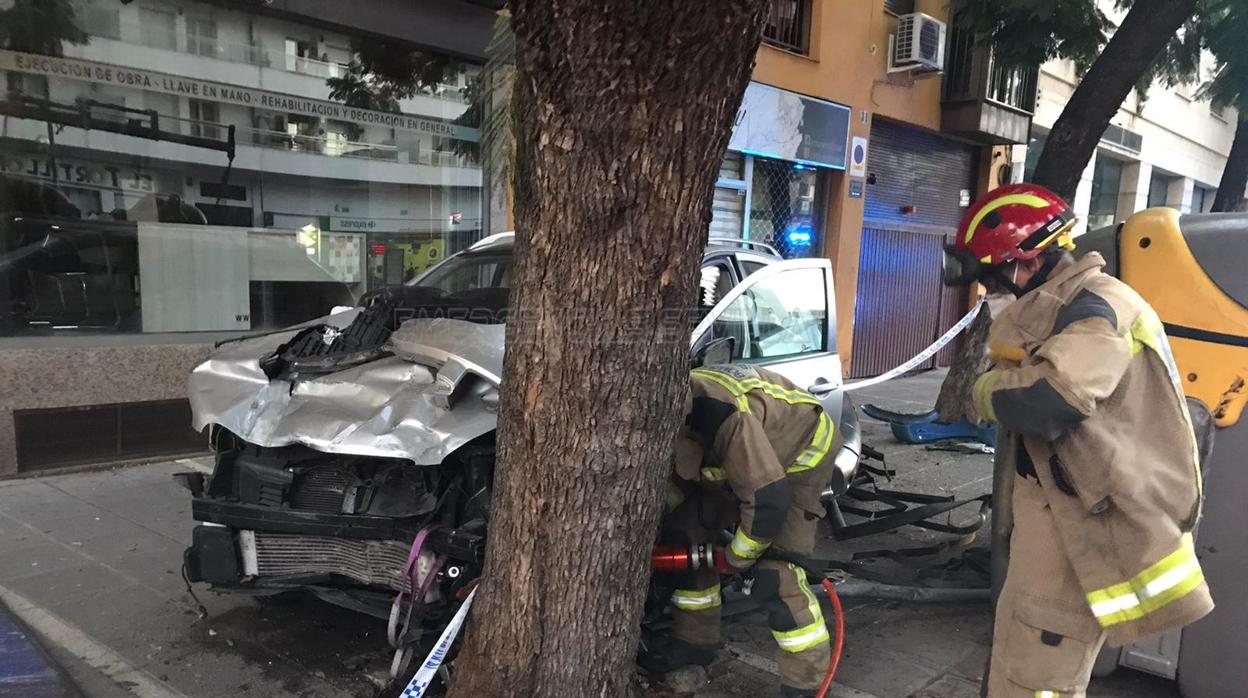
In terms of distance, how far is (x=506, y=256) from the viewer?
15.9 ft

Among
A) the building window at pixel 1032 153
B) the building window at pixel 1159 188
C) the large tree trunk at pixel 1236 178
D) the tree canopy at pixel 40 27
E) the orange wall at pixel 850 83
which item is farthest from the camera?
the building window at pixel 1159 188

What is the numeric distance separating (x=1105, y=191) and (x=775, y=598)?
1713 cm

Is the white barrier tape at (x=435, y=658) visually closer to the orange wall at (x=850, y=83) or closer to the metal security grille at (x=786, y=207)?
the orange wall at (x=850, y=83)

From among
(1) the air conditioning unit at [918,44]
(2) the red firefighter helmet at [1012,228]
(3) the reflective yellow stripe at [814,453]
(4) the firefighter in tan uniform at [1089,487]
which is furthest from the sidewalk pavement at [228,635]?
(1) the air conditioning unit at [918,44]

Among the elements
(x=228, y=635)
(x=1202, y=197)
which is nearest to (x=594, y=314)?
(x=228, y=635)

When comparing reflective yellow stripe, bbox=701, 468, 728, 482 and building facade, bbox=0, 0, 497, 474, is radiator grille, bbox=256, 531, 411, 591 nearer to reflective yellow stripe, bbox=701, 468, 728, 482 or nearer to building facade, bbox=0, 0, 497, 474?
reflective yellow stripe, bbox=701, 468, 728, 482

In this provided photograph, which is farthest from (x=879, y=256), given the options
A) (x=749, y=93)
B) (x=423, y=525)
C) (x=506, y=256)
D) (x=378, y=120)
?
(x=423, y=525)

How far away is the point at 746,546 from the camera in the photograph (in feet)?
9.53

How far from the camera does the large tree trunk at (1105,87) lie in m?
5.71

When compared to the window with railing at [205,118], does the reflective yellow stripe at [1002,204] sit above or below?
below

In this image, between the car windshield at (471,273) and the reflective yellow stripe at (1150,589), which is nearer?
the reflective yellow stripe at (1150,589)

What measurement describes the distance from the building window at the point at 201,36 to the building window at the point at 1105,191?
15.7m

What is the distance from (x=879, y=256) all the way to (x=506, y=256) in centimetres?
776

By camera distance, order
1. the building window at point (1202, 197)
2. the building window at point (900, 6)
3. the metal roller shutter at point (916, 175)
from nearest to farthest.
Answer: the building window at point (900, 6) < the metal roller shutter at point (916, 175) < the building window at point (1202, 197)
